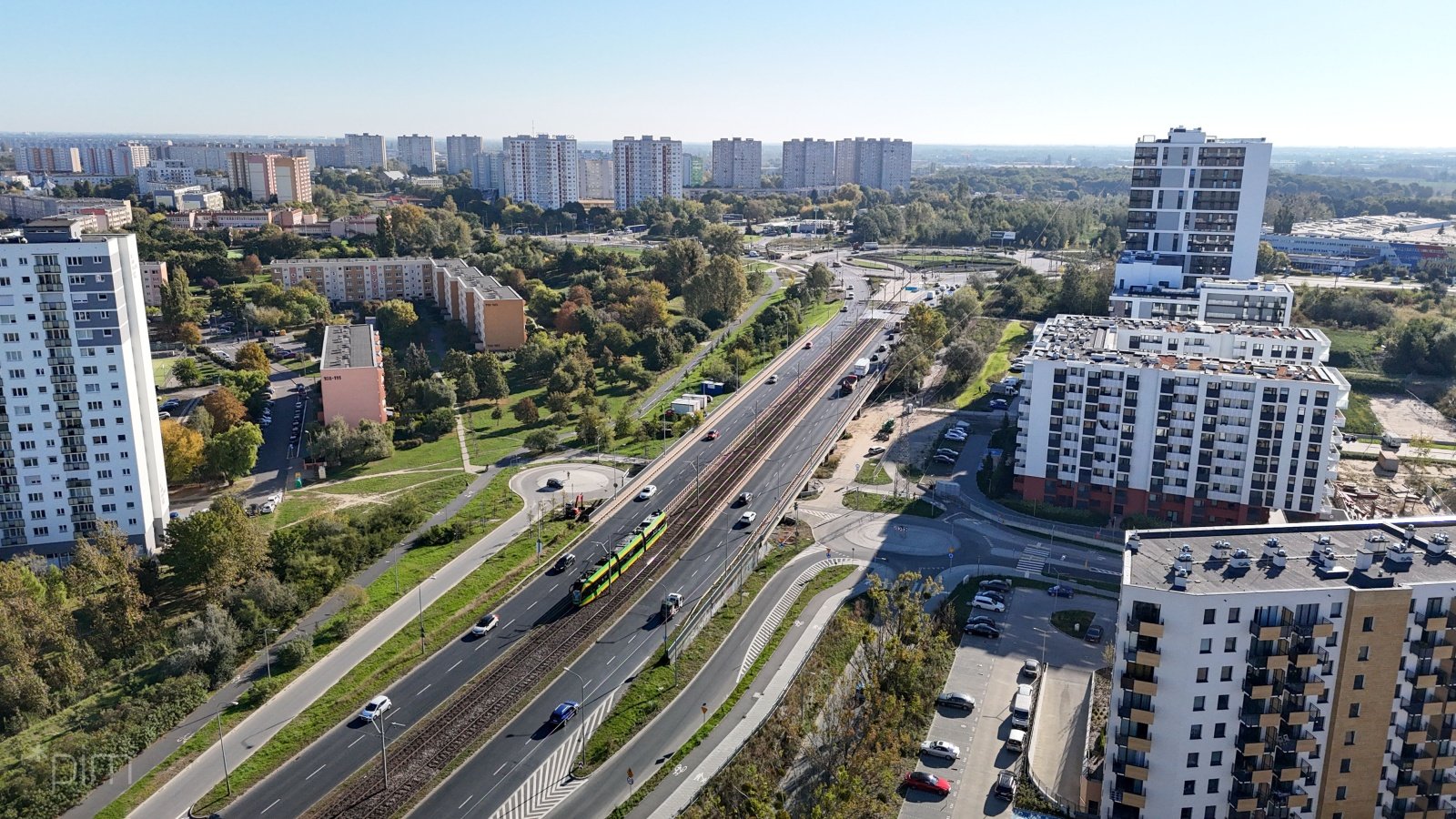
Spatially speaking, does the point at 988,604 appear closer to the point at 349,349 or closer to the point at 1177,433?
the point at 1177,433

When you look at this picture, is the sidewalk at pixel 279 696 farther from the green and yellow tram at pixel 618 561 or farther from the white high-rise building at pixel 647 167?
the white high-rise building at pixel 647 167

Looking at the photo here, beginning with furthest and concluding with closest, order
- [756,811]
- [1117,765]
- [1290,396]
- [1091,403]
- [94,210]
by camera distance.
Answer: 1. [94,210]
2. [1091,403]
3. [1290,396]
4. [1117,765]
5. [756,811]

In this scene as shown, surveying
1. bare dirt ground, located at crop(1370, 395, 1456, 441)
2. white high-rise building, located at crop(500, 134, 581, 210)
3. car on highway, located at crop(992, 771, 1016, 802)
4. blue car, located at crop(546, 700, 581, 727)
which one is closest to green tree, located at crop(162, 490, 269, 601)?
blue car, located at crop(546, 700, 581, 727)

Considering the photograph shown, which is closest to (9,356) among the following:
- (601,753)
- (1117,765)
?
(601,753)

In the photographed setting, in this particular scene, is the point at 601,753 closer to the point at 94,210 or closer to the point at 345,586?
the point at 345,586

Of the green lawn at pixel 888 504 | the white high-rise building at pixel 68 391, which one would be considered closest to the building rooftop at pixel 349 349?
the white high-rise building at pixel 68 391
